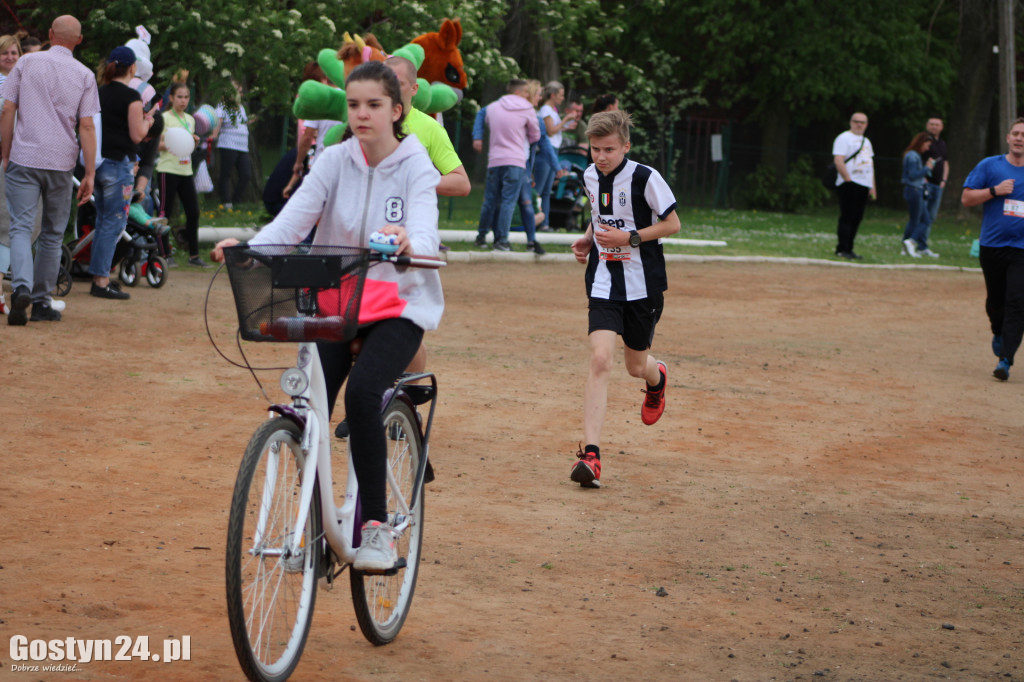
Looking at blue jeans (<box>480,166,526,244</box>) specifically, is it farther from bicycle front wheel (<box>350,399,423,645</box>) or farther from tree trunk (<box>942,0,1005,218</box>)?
tree trunk (<box>942,0,1005,218</box>)

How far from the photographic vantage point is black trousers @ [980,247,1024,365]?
11.0 metres

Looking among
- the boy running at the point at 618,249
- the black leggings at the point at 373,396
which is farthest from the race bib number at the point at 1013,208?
the black leggings at the point at 373,396

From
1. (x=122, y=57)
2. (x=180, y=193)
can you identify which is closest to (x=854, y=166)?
(x=180, y=193)

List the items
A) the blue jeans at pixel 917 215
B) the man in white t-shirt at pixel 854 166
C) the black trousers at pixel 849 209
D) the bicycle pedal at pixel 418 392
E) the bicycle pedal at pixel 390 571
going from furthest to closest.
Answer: the blue jeans at pixel 917 215
the black trousers at pixel 849 209
the man in white t-shirt at pixel 854 166
the bicycle pedal at pixel 418 392
the bicycle pedal at pixel 390 571

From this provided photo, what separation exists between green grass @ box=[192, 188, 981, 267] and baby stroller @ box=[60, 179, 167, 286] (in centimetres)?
280

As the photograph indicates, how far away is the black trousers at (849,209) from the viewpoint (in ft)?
69.4

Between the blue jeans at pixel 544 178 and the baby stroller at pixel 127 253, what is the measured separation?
815cm

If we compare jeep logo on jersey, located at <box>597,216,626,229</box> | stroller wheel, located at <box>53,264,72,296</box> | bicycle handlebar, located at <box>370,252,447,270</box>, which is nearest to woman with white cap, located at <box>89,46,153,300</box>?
stroller wheel, located at <box>53,264,72,296</box>

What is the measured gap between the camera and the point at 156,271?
1301 cm

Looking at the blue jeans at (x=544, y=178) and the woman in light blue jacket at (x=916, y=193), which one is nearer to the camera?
the blue jeans at (x=544, y=178)

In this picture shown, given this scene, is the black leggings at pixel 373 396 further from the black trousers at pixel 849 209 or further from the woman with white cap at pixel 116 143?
the black trousers at pixel 849 209

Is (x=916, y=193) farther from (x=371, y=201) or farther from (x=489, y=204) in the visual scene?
(x=371, y=201)

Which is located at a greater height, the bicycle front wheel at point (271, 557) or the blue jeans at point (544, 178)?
the blue jeans at point (544, 178)

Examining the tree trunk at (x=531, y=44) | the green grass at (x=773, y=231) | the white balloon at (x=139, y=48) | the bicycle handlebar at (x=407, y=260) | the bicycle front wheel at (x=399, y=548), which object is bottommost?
the green grass at (x=773, y=231)
